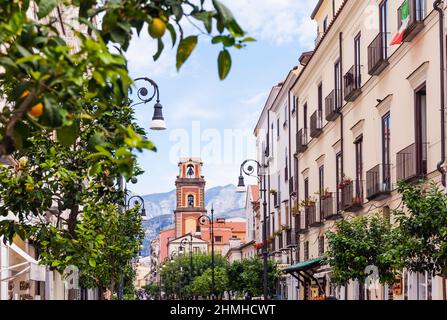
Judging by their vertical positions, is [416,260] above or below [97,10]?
below

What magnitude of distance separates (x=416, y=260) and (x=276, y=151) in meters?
37.3

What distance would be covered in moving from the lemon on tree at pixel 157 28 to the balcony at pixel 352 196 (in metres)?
23.3

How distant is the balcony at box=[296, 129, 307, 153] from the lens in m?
41.3

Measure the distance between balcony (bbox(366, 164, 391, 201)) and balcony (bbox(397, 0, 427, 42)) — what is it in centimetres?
428

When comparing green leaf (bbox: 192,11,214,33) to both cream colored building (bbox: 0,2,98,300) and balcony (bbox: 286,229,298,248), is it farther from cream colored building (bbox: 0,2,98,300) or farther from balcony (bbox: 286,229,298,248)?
balcony (bbox: 286,229,298,248)

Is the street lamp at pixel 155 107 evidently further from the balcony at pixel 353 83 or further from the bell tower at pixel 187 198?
the bell tower at pixel 187 198

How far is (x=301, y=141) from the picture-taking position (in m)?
42.0

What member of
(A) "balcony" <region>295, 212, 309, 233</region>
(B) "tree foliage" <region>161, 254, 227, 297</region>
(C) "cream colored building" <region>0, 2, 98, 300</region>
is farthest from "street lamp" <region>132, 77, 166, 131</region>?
(B) "tree foliage" <region>161, 254, 227, 297</region>

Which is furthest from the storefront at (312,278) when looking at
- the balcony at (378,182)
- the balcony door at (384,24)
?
the balcony door at (384,24)

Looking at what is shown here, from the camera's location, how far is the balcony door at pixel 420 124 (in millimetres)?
21938
